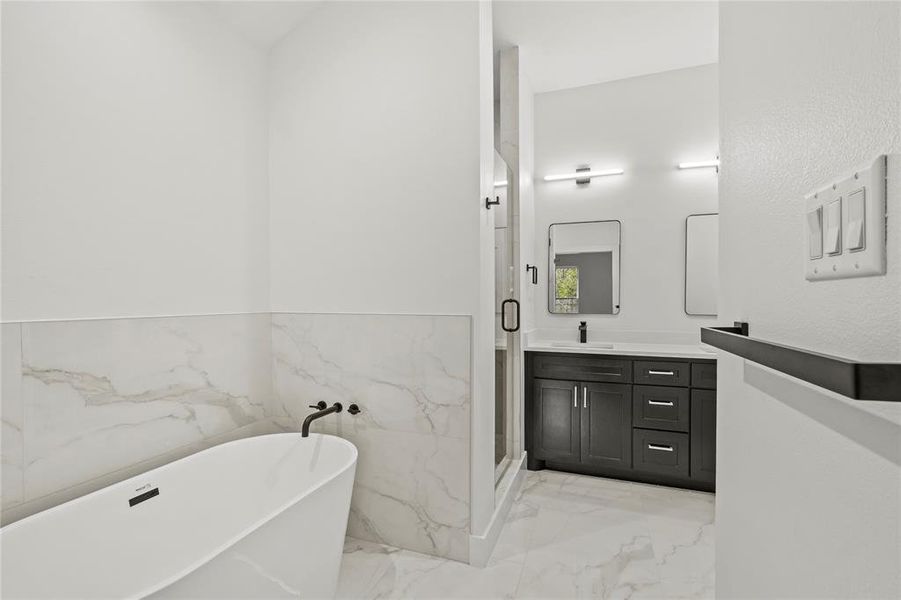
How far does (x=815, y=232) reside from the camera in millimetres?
529

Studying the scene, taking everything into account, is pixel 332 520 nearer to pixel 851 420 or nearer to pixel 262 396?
pixel 262 396

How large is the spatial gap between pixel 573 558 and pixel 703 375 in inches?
57.5

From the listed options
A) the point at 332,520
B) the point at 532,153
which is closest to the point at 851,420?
the point at 332,520

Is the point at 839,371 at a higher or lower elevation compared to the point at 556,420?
higher

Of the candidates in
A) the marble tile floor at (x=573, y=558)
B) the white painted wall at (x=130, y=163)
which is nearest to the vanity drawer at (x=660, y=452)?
the marble tile floor at (x=573, y=558)

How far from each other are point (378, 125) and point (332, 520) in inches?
74.2

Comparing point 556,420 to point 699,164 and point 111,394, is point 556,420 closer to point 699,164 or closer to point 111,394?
point 699,164

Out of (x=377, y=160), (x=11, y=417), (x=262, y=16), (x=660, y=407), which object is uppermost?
(x=262, y=16)

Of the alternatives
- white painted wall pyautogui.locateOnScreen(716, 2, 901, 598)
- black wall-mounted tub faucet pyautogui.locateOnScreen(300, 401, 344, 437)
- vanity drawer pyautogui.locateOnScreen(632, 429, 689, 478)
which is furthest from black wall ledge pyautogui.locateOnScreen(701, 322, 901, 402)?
vanity drawer pyautogui.locateOnScreen(632, 429, 689, 478)

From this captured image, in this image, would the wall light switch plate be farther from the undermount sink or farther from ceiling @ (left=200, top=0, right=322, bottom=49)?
the undermount sink

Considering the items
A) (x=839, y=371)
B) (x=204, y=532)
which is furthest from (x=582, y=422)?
(x=839, y=371)

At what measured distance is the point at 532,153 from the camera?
3.73 m

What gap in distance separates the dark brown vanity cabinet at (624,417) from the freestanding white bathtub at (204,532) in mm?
1669

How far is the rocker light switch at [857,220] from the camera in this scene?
1.40 feet
